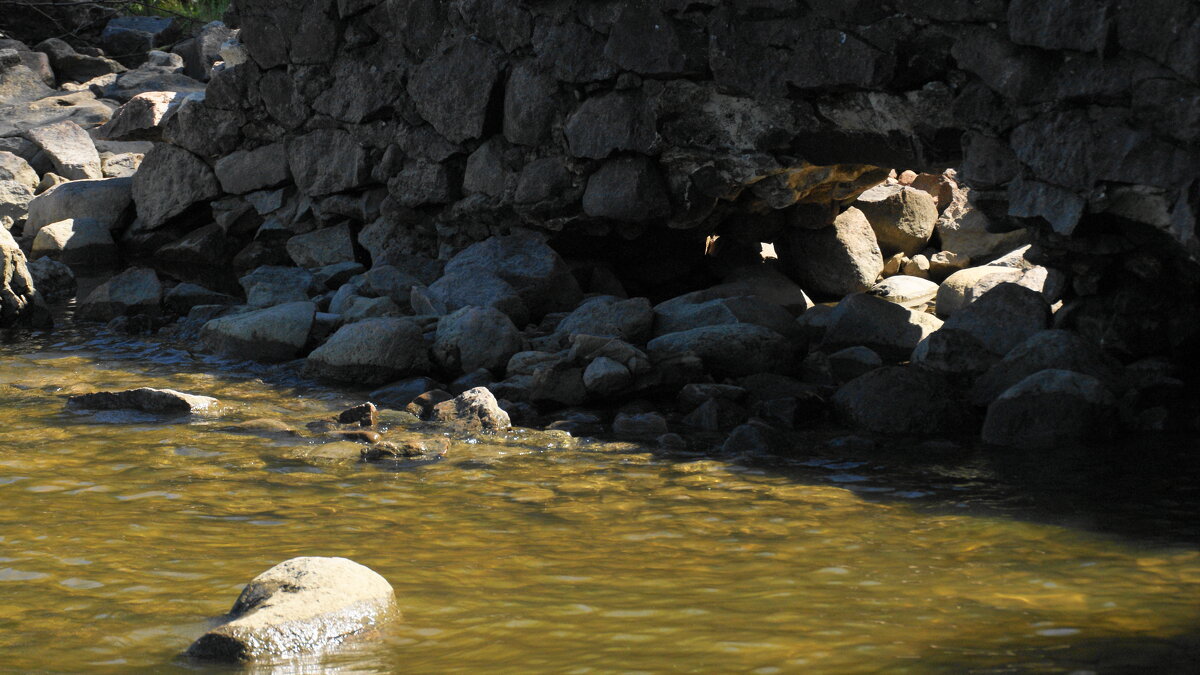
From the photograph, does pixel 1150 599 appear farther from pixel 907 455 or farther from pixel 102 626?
pixel 102 626

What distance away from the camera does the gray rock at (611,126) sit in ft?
26.0

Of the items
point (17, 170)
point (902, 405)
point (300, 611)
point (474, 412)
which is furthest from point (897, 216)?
point (17, 170)

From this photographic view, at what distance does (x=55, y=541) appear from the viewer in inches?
160

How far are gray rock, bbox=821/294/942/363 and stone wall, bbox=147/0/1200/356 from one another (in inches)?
35.5

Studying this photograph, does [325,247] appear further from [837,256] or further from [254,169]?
[837,256]

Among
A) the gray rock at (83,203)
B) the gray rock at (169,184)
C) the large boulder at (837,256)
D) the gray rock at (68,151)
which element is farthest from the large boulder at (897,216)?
the gray rock at (68,151)

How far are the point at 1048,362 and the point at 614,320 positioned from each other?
262cm

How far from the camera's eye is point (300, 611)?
10.4ft

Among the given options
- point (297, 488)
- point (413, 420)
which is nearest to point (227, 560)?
point (297, 488)

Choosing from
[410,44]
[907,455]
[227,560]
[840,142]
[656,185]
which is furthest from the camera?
[410,44]

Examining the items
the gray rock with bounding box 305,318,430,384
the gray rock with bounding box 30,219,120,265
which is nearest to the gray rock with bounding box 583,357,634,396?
the gray rock with bounding box 305,318,430,384

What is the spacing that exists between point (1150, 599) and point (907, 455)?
7.09 ft

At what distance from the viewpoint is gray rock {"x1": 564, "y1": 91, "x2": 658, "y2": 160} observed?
792 cm

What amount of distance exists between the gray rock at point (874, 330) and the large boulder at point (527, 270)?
1957 millimetres
